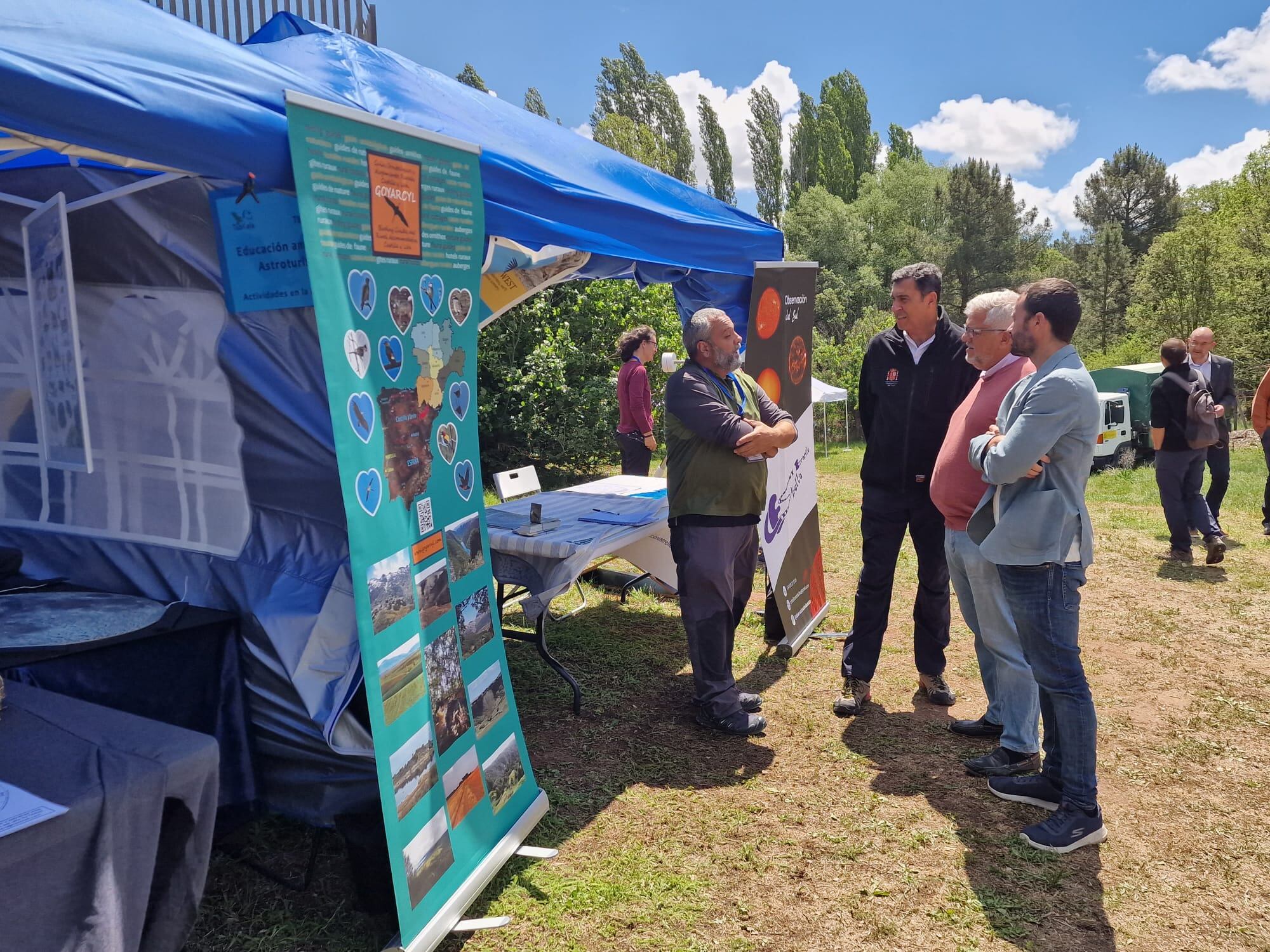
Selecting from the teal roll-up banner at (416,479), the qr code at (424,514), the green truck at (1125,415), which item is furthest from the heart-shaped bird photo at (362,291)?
the green truck at (1125,415)

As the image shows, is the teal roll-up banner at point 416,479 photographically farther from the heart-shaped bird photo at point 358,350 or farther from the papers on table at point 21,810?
the papers on table at point 21,810

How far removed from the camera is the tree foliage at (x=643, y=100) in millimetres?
36125

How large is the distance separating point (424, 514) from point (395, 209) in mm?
864

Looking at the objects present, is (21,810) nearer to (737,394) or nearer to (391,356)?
(391,356)

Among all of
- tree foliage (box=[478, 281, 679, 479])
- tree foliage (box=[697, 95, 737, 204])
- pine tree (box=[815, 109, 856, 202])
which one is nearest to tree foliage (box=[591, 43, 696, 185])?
tree foliage (box=[697, 95, 737, 204])

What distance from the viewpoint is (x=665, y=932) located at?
2619mm

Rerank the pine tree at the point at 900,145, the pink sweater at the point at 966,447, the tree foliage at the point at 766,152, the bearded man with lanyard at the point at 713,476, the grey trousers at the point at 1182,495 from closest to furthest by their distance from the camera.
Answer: the pink sweater at the point at 966,447
the bearded man with lanyard at the point at 713,476
the grey trousers at the point at 1182,495
the tree foliage at the point at 766,152
the pine tree at the point at 900,145

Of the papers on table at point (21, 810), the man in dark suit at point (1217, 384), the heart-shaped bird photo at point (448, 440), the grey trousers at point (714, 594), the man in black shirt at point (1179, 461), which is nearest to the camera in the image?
the papers on table at point (21, 810)

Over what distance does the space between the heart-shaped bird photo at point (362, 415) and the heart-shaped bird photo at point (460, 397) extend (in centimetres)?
40

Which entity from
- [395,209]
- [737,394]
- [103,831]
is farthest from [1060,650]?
[103,831]

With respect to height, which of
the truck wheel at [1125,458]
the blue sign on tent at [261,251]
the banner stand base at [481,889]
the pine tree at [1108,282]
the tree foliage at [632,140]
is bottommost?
the truck wheel at [1125,458]

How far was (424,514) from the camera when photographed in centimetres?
263

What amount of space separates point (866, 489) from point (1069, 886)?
171 centimetres

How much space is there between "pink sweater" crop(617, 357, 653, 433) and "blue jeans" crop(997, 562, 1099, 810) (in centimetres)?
452
